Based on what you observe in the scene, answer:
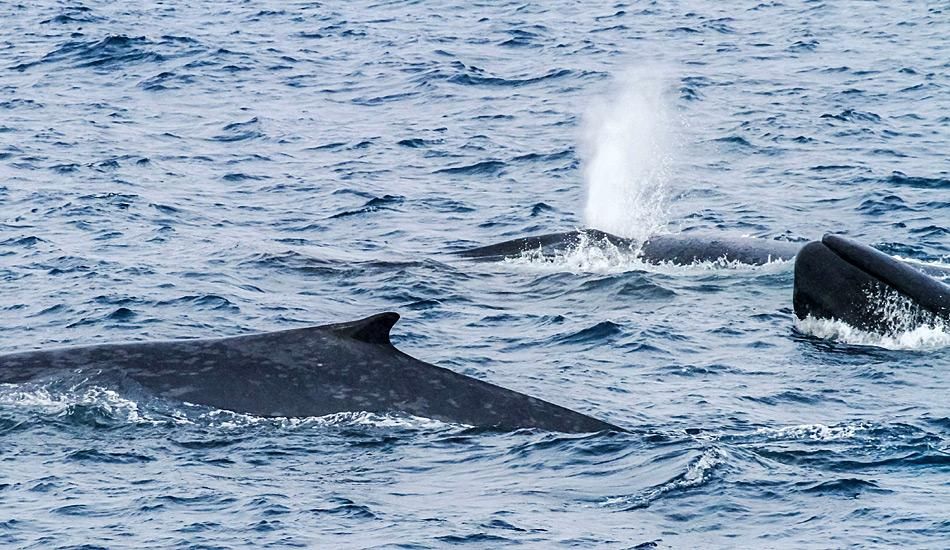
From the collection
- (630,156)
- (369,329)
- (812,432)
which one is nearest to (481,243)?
(630,156)

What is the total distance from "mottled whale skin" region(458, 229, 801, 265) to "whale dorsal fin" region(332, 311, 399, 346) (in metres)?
10.7

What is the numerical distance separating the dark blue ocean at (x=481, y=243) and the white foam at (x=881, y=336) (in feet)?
0.13

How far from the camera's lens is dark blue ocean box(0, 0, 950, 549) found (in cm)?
1419

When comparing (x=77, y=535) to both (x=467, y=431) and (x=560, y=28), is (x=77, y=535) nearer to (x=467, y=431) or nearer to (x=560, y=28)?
(x=467, y=431)

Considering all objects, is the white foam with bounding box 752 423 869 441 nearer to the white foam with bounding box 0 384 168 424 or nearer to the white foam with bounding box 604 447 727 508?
the white foam with bounding box 604 447 727 508

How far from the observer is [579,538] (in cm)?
1320

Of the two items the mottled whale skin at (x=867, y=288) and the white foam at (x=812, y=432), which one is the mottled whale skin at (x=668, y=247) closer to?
the mottled whale skin at (x=867, y=288)

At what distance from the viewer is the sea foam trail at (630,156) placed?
1186 inches

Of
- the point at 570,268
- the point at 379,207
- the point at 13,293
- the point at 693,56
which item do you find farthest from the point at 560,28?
the point at 13,293

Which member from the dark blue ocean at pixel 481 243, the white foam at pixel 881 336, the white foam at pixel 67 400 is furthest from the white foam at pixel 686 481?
the white foam at pixel 881 336

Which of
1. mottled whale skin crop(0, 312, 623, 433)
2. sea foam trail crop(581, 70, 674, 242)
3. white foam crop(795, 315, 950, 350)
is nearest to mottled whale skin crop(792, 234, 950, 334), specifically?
white foam crop(795, 315, 950, 350)

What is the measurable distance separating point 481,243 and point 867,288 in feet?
31.7

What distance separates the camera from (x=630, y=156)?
36.6m

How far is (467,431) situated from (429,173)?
19303 millimetres
